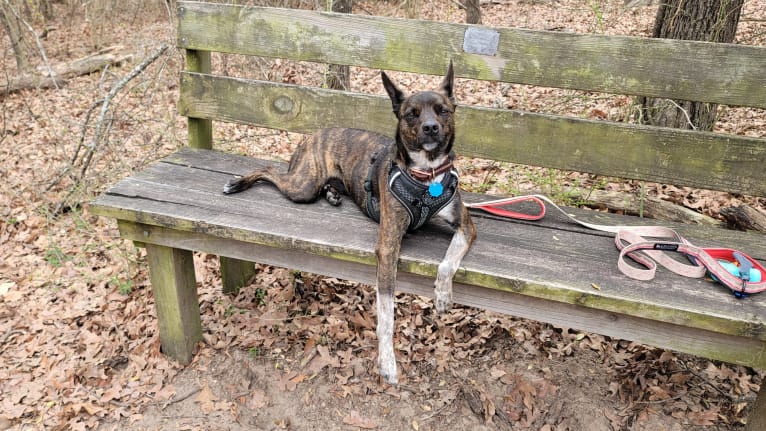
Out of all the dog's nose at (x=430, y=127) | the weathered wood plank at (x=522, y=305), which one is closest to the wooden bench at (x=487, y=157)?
the weathered wood plank at (x=522, y=305)

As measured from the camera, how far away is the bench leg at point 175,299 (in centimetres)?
322

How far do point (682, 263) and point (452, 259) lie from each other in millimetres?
1140

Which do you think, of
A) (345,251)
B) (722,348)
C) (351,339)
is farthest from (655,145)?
(351,339)

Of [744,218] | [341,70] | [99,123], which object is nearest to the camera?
[744,218]

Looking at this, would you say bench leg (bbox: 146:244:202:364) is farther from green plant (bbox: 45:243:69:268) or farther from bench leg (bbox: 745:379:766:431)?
bench leg (bbox: 745:379:766:431)

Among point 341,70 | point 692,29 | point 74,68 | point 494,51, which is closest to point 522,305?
point 494,51

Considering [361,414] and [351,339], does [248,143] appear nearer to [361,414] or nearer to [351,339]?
[351,339]

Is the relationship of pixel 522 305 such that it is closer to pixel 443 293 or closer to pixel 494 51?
pixel 443 293

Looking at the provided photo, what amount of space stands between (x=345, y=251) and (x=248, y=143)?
4351 mm

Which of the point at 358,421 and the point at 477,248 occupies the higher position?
the point at 477,248

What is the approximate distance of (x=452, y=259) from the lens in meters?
2.42

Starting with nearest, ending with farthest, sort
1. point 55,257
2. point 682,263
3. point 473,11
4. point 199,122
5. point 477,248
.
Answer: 1. point 682,263
2. point 477,248
3. point 199,122
4. point 55,257
5. point 473,11

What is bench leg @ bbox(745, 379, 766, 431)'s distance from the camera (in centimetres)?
238

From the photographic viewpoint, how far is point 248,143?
255 inches
